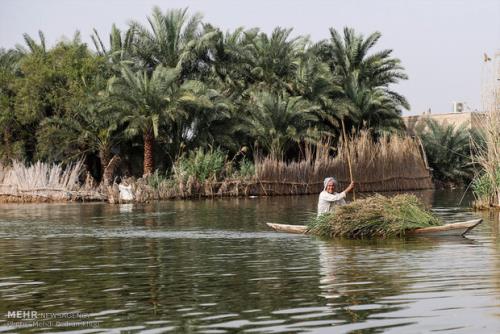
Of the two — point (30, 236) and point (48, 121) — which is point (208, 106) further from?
point (30, 236)

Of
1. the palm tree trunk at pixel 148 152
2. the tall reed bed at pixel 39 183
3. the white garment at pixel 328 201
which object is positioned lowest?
the white garment at pixel 328 201

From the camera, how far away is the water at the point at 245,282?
8.55m

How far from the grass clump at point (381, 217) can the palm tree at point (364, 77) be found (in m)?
31.3

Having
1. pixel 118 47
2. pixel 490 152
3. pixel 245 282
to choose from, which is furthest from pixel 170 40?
pixel 245 282

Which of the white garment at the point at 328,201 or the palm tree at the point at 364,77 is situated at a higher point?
the palm tree at the point at 364,77

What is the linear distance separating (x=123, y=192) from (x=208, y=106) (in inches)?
256

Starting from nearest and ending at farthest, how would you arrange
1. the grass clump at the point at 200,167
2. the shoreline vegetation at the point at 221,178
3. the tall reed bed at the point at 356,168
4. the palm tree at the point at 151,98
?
the shoreline vegetation at the point at 221,178
the grass clump at the point at 200,167
the palm tree at the point at 151,98
the tall reed bed at the point at 356,168

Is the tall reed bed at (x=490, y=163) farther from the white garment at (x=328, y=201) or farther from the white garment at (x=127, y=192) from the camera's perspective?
the white garment at (x=127, y=192)

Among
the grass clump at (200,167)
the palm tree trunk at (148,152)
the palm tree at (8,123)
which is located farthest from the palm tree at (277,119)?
the palm tree at (8,123)

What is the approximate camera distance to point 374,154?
144ft

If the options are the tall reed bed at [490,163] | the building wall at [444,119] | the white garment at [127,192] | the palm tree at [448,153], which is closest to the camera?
the tall reed bed at [490,163]

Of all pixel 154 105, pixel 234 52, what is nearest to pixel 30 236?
pixel 154 105

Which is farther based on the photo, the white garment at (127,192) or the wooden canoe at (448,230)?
the white garment at (127,192)

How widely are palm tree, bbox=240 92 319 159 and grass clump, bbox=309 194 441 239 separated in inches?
1040
